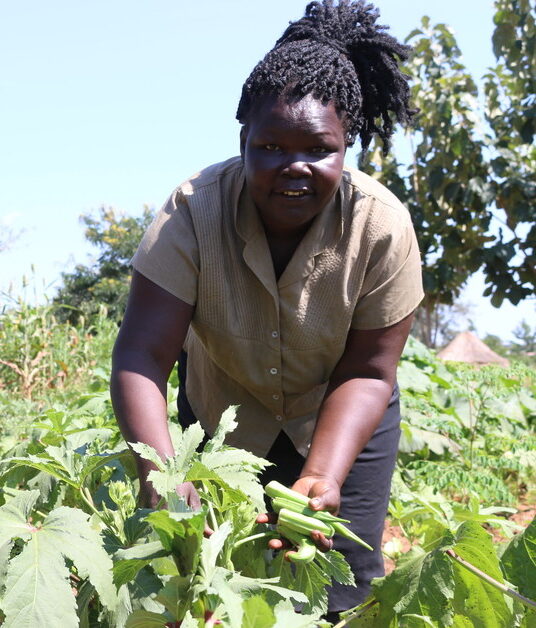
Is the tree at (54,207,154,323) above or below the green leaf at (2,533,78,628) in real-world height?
below

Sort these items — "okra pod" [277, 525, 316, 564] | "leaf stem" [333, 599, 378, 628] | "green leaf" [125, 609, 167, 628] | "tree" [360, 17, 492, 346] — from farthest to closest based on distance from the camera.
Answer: "tree" [360, 17, 492, 346]
"leaf stem" [333, 599, 378, 628]
"okra pod" [277, 525, 316, 564]
"green leaf" [125, 609, 167, 628]

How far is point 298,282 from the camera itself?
2.41 metres

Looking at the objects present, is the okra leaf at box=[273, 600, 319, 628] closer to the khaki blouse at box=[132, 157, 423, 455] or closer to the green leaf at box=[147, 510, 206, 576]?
the green leaf at box=[147, 510, 206, 576]

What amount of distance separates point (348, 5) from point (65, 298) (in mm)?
20293

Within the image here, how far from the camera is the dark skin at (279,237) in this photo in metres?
2.09

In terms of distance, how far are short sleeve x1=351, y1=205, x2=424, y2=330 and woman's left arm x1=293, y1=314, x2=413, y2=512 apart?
1.5 inches

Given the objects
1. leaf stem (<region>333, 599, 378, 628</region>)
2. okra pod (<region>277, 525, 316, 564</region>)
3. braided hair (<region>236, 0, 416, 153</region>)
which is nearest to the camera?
okra pod (<region>277, 525, 316, 564</region>)

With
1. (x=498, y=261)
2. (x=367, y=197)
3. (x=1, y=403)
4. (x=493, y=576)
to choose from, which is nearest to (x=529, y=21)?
(x=498, y=261)

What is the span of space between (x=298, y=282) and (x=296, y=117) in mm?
496

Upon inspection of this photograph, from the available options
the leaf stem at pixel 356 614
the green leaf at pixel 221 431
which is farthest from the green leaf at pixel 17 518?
the leaf stem at pixel 356 614

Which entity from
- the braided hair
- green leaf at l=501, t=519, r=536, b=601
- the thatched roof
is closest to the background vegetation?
green leaf at l=501, t=519, r=536, b=601

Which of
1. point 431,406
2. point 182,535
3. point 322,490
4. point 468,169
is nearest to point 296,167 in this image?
point 322,490

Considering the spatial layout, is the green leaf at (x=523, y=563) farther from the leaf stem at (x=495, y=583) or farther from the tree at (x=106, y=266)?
the tree at (x=106, y=266)

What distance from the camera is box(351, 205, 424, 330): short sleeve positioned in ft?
7.94
